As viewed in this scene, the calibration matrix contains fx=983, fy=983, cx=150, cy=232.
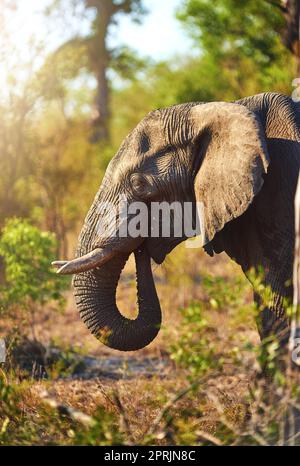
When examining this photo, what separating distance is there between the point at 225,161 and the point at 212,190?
0.17 m

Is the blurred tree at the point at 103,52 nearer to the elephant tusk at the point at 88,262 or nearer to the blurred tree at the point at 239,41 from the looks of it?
the blurred tree at the point at 239,41

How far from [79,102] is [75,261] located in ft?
78.7

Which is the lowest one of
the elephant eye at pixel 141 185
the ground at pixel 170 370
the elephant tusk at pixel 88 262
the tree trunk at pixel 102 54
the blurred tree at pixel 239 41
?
the ground at pixel 170 370

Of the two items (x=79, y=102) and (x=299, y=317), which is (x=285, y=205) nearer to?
(x=299, y=317)

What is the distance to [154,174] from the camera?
5.27 m

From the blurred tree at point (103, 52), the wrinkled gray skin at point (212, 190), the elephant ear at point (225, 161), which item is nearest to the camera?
the elephant ear at point (225, 161)

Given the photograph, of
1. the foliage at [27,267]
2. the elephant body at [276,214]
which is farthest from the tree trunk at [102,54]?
the elephant body at [276,214]

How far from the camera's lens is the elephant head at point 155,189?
502 centimetres

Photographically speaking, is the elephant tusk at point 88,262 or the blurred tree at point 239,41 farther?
the blurred tree at point 239,41

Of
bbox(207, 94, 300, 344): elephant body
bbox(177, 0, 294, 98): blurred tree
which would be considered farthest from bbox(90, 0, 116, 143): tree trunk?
bbox(207, 94, 300, 344): elephant body

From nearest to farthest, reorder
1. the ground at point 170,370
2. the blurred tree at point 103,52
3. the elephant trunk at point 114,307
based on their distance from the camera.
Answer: the ground at point 170,370 < the elephant trunk at point 114,307 < the blurred tree at point 103,52

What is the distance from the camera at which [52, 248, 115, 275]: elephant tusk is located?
17.3 ft

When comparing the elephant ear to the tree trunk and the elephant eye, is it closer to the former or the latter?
the elephant eye

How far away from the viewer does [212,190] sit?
5094mm
